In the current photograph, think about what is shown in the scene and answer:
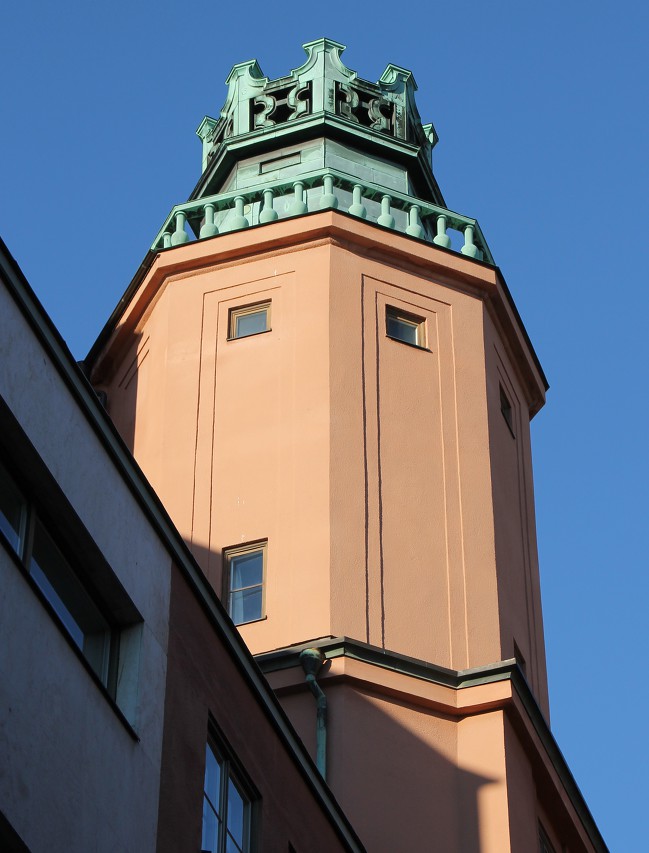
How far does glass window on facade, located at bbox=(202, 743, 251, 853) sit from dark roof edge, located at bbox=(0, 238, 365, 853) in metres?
0.87

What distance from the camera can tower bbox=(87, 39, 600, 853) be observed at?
24453mm

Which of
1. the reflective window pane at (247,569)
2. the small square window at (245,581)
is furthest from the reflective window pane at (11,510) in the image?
the reflective window pane at (247,569)

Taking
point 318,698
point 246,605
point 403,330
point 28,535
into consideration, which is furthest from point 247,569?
point 28,535

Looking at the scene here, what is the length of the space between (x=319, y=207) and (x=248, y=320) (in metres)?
2.15

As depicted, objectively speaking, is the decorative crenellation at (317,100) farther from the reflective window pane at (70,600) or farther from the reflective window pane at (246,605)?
the reflective window pane at (70,600)

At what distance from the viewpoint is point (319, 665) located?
24.5m

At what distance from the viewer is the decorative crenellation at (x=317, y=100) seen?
32.8 metres

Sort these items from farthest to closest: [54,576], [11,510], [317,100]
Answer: [317,100] < [54,576] < [11,510]

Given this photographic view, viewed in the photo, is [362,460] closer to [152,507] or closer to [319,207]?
[319,207]

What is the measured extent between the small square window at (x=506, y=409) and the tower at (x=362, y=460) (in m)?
0.05

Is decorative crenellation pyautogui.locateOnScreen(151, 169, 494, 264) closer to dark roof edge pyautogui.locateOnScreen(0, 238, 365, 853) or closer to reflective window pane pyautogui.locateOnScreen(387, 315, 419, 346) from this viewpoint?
reflective window pane pyautogui.locateOnScreen(387, 315, 419, 346)

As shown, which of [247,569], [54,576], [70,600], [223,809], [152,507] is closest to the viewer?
[54,576]

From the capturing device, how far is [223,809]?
16.2 metres

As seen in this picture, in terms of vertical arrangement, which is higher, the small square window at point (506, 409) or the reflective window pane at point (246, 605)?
the small square window at point (506, 409)
